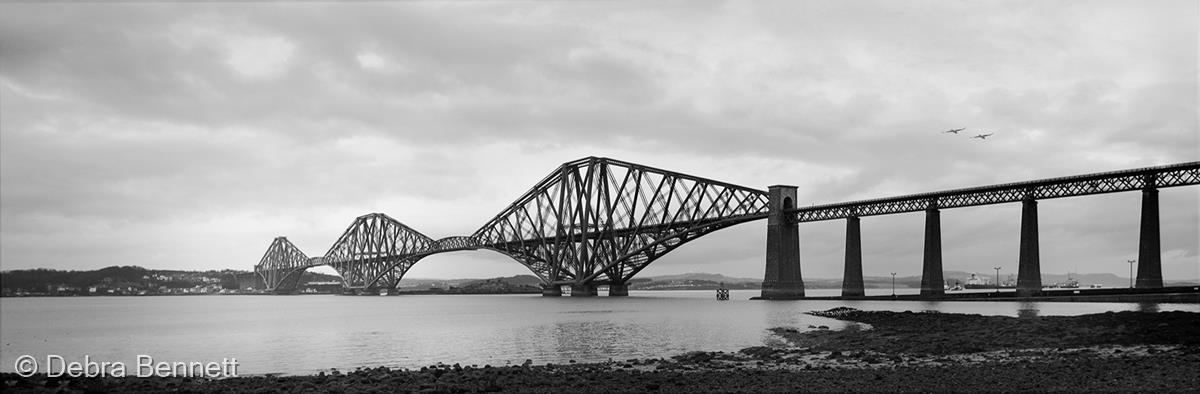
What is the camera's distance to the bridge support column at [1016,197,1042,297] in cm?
7438

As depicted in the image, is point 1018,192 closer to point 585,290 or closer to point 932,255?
point 932,255

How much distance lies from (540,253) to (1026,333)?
400ft

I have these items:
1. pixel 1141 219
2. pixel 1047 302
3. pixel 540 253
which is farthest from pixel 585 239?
pixel 1141 219

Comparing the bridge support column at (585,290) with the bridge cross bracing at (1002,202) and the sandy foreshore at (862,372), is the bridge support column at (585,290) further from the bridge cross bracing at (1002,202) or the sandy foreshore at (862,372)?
the sandy foreshore at (862,372)

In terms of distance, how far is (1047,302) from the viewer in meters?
75.4

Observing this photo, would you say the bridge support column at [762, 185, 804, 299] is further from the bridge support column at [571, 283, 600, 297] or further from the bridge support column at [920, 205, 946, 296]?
the bridge support column at [571, 283, 600, 297]

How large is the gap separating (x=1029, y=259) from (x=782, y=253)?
33.3m

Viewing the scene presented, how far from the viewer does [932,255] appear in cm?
8612

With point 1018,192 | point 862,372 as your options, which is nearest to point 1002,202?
point 1018,192

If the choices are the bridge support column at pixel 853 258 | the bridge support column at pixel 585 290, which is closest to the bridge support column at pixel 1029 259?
the bridge support column at pixel 853 258

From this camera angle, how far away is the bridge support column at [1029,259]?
74.4 metres

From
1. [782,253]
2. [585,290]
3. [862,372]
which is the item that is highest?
[782,253]

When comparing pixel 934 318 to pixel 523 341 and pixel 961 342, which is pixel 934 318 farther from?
pixel 523 341

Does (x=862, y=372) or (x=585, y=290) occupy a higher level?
→ (x=862, y=372)
